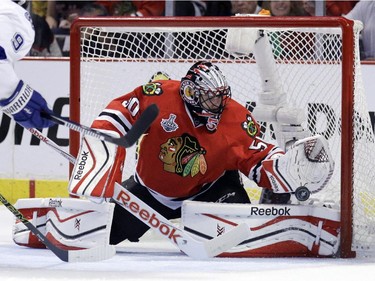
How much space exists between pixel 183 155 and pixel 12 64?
2.62 feet

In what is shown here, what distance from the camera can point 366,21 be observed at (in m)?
6.04

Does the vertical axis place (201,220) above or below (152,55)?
below

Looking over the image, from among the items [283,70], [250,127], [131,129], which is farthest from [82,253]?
[283,70]

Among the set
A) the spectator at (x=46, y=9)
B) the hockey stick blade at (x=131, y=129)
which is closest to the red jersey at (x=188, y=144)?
the hockey stick blade at (x=131, y=129)

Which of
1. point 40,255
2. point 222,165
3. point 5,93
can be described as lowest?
point 40,255

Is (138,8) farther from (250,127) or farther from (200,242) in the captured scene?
(200,242)

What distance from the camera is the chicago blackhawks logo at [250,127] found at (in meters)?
4.57

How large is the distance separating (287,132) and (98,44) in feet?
3.15

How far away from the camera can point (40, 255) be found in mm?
4480

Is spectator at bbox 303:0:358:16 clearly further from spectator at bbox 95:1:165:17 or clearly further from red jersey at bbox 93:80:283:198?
red jersey at bbox 93:80:283:198

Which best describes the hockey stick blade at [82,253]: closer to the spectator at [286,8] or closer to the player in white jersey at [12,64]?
the player in white jersey at [12,64]

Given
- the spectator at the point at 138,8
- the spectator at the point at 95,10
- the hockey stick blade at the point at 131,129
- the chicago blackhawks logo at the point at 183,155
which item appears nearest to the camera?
the hockey stick blade at the point at 131,129

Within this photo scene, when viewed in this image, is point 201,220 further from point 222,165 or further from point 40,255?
point 40,255

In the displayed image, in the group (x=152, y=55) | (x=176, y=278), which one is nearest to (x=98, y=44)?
(x=152, y=55)
